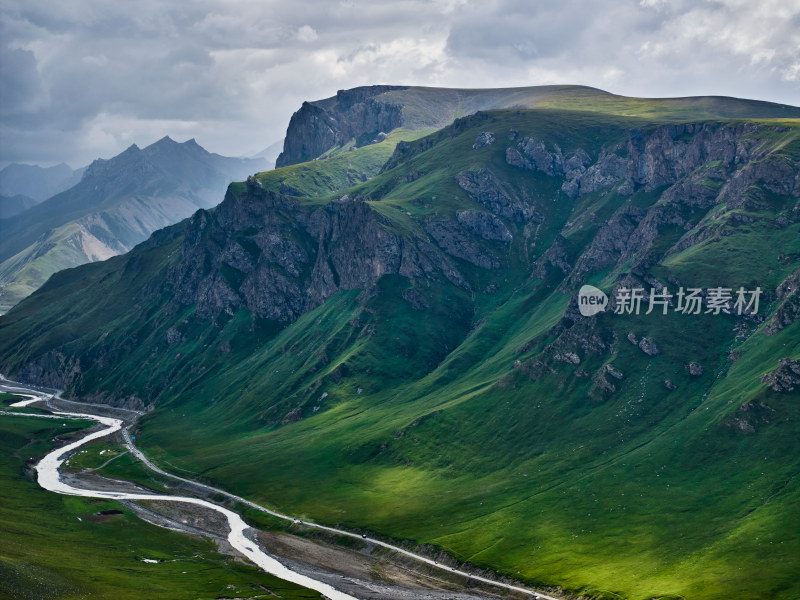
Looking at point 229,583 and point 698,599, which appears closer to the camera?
point 698,599

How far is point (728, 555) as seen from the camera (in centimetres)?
18562

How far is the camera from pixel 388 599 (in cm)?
18888

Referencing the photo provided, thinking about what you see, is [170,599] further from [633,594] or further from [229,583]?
[633,594]

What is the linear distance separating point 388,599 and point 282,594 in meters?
25.1

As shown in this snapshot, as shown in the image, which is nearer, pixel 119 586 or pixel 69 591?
pixel 69 591

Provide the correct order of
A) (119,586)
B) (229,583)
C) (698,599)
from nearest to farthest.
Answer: (698,599) → (119,586) → (229,583)

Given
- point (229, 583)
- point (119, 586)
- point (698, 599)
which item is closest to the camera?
point (698, 599)

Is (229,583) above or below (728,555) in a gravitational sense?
below

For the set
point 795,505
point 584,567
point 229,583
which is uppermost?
point 795,505

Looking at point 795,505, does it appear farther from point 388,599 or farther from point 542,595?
point 388,599

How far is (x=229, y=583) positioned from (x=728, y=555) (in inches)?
4636

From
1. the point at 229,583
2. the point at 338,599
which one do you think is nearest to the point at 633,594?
the point at 338,599

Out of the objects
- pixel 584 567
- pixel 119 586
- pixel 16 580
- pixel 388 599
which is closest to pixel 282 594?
pixel 388 599

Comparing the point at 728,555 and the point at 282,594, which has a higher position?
the point at 728,555
